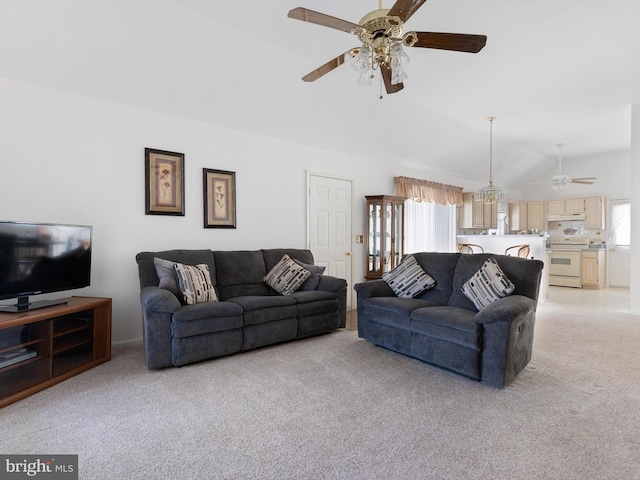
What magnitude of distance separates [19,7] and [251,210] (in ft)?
8.95

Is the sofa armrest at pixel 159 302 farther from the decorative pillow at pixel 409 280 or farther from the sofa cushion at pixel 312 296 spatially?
the decorative pillow at pixel 409 280

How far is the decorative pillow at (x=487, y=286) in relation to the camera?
3018mm

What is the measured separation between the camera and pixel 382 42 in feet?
6.72

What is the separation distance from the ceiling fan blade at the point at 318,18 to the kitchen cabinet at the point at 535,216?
347 inches

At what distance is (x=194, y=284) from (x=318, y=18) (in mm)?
2449

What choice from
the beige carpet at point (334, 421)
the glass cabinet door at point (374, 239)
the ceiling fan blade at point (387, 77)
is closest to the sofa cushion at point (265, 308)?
the beige carpet at point (334, 421)

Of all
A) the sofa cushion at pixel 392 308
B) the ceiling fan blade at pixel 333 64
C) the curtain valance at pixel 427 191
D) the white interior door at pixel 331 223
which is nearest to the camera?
the ceiling fan blade at pixel 333 64

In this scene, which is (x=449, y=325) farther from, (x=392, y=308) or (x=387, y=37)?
(x=387, y=37)

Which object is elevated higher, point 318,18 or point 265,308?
point 318,18

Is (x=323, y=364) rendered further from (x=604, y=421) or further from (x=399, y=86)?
(x=399, y=86)

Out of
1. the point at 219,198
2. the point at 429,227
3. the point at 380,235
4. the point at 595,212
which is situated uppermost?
the point at 595,212

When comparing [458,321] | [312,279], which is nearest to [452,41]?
[458,321]

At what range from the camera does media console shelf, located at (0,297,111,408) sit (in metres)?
2.39

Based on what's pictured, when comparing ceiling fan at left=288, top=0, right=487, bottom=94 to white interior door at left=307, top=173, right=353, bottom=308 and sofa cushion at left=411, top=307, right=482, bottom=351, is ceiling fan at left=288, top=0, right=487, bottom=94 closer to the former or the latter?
sofa cushion at left=411, top=307, right=482, bottom=351
